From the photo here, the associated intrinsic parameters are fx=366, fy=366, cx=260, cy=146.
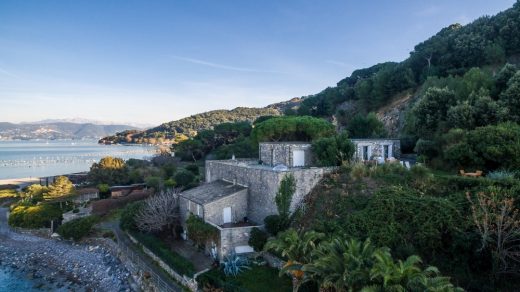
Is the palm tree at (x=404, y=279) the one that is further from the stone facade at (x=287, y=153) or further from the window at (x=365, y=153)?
the window at (x=365, y=153)

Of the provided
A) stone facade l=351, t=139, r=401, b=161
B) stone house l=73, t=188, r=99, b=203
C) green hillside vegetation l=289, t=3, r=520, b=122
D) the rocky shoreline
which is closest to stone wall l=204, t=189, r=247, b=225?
the rocky shoreline

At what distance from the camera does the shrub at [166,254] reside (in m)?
19.5

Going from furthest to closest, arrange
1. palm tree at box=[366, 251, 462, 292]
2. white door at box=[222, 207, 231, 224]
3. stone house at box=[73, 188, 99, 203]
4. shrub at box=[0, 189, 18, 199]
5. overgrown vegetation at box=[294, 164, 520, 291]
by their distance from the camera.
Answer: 1. shrub at box=[0, 189, 18, 199]
2. stone house at box=[73, 188, 99, 203]
3. white door at box=[222, 207, 231, 224]
4. overgrown vegetation at box=[294, 164, 520, 291]
5. palm tree at box=[366, 251, 462, 292]

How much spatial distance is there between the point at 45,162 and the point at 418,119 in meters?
125

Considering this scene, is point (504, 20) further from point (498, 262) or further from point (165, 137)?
point (165, 137)

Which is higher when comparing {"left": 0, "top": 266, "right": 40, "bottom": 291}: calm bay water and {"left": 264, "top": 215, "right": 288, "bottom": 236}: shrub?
{"left": 264, "top": 215, "right": 288, "bottom": 236}: shrub

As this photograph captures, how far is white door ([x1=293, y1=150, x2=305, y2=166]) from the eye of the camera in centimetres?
2631

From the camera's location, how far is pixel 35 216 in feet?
117

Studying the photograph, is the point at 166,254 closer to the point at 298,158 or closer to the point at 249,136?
the point at 298,158

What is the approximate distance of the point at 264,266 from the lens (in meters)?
19.1

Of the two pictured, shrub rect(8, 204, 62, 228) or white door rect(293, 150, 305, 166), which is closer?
white door rect(293, 150, 305, 166)

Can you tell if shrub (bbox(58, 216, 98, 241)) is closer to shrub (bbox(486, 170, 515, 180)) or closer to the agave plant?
the agave plant

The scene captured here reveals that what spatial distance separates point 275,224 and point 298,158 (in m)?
7.07

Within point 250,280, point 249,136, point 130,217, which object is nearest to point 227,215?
point 250,280
